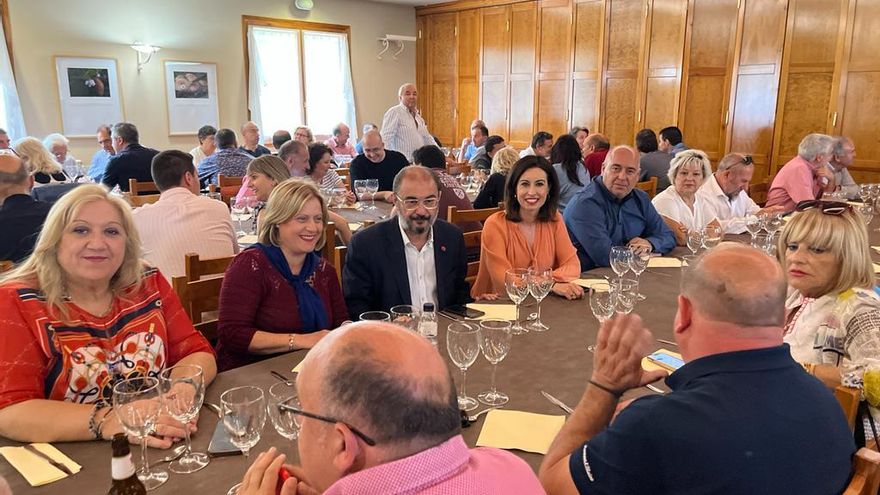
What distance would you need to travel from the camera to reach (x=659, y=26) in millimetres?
8758

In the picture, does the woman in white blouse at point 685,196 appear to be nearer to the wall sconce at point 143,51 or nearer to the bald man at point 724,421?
the bald man at point 724,421

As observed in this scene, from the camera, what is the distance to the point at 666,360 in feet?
7.08

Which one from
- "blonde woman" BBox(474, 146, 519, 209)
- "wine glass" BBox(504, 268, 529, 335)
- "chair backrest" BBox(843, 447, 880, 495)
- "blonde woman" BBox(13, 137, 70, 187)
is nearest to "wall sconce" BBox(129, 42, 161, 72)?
"blonde woman" BBox(13, 137, 70, 187)

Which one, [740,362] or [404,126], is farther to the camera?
[404,126]

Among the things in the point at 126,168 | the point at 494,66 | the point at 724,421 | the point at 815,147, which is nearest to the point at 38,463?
the point at 724,421

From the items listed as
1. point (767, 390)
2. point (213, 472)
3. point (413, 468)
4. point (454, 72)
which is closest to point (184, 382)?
point (213, 472)

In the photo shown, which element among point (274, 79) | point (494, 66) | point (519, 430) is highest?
point (494, 66)

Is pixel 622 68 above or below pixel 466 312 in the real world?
above

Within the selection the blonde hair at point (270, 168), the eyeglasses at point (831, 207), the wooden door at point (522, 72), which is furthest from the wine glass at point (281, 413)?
the wooden door at point (522, 72)

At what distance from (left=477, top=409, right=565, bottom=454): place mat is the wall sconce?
8994 mm

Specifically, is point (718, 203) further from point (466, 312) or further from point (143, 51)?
Result: point (143, 51)

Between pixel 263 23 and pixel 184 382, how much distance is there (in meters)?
9.65

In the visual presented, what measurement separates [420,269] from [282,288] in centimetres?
77

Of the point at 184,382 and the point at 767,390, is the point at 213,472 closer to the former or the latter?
the point at 184,382
